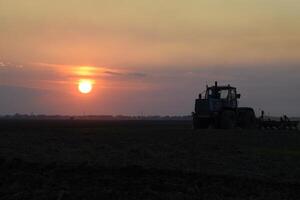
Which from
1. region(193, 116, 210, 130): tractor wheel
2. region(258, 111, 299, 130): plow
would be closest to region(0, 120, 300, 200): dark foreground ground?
region(193, 116, 210, 130): tractor wheel

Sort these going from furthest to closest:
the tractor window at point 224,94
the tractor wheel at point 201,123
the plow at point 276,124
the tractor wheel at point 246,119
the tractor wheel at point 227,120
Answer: the plow at point 276,124, the tractor wheel at point 246,119, the tractor wheel at point 201,123, the tractor window at point 224,94, the tractor wheel at point 227,120

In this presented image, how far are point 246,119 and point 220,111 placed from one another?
11.1 ft

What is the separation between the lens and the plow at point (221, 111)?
178 feet

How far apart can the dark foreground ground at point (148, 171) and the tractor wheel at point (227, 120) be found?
1908 centimetres

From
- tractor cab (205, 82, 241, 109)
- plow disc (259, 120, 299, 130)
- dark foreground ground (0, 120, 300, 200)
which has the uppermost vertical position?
tractor cab (205, 82, 241, 109)

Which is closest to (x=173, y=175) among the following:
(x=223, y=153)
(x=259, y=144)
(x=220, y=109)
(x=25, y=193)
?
(x=25, y=193)

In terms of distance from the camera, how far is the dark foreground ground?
679 inches

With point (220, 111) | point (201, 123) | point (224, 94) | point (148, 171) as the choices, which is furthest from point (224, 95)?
point (148, 171)

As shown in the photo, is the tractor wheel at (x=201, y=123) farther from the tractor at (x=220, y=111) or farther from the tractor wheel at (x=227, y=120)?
the tractor wheel at (x=227, y=120)

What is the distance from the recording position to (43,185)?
18.6m

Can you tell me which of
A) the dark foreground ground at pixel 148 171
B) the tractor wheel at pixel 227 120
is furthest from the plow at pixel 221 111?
the dark foreground ground at pixel 148 171

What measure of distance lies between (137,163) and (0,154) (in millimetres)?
7554

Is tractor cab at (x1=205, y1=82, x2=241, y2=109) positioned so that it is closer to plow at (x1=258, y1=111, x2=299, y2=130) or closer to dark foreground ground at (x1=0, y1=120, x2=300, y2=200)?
plow at (x1=258, y1=111, x2=299, y2=130)

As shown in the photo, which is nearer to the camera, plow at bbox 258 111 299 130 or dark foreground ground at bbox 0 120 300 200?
dark foreground ground at bbox 0 120 300 200
